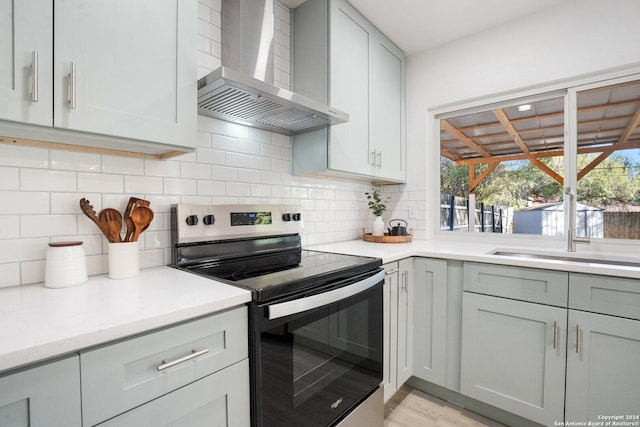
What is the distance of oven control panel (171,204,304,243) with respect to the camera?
1.38 metres

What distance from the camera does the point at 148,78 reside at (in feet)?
3.52

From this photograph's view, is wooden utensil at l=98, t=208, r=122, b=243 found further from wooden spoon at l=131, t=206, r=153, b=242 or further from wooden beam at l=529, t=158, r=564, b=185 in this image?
wooden beam at l=529, t=158, r=564, b=185

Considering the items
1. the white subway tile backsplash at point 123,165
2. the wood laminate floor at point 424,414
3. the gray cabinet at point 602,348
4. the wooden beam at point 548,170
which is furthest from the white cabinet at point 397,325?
the white subway tile backsplash at point 123,165

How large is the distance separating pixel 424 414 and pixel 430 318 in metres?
0.55

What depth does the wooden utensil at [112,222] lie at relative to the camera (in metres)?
1.17

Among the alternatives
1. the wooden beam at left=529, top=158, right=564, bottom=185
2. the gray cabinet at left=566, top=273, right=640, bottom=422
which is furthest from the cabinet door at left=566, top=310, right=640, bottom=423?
the wooden beam at left=529, top=158, right=564, bottom=185

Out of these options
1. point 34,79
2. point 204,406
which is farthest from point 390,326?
point 34,79

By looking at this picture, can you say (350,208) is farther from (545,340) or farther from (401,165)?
(545,340)

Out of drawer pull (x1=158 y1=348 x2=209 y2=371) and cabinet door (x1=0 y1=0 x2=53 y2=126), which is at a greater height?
cabinet door (x1=0 y1=0 x2=53 y2=126)

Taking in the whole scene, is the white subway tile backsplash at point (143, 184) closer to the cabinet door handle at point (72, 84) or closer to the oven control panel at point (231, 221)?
the oven control panel at point (231, 221)

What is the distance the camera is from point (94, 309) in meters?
0.81

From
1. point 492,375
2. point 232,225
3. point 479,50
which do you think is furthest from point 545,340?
point 479,50

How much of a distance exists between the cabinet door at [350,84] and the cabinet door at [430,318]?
783mm

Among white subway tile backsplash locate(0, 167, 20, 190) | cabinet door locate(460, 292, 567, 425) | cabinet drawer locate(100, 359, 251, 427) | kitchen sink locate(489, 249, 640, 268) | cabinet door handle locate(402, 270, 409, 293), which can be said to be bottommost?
cabinet door locate(460, 292, 567, 425)
